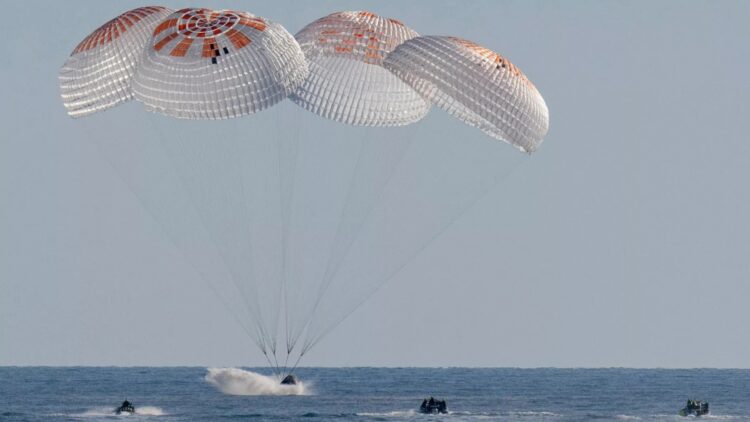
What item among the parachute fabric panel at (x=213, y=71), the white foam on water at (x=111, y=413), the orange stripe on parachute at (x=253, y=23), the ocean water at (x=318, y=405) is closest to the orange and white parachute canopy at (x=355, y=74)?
the orange stripe on parachute at (x=253, y=23)

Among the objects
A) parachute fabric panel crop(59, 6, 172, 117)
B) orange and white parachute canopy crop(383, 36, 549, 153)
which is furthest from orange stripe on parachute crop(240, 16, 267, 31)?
orange and white parachute canopy crop(383, 36, 549, 153)

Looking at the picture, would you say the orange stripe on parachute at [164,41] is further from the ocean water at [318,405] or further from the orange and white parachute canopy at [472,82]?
the ocean water at [318,405]

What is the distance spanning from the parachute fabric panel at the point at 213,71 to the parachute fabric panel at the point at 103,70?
41.7 inches

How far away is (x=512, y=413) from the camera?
197 ft

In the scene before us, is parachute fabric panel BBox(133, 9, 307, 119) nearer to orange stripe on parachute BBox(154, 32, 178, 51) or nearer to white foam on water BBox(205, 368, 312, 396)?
orange stripe on parachute BBox(154, 32, 178, 51)

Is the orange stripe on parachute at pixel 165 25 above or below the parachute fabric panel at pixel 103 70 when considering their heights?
above

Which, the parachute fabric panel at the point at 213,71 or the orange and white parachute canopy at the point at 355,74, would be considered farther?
the orange and white parachute canopy at the point at 355,74

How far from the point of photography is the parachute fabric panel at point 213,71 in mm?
34094

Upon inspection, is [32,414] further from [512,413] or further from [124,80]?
[124,80]

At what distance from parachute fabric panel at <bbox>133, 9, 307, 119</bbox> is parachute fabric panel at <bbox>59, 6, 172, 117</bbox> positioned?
1.06 metres

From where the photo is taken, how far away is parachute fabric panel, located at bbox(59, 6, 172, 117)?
3525cm

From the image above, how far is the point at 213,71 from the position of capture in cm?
3416

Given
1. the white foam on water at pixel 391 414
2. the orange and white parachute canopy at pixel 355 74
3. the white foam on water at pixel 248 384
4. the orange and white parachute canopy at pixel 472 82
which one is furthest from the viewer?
the white foam on water at pixel 248 384

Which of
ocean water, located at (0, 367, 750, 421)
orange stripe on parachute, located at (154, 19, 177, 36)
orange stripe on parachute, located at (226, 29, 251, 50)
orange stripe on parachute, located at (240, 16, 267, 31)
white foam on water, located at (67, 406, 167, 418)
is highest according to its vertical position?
orange stripe on parachute, located at (240, 16, 267, 31)
